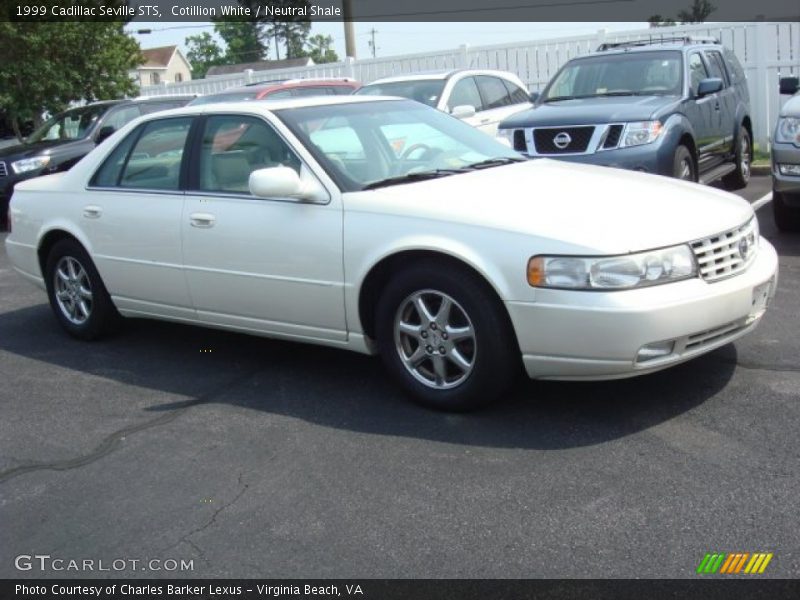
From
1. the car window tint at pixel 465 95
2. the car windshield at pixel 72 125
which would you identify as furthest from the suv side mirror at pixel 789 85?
the car windshield at pixel 72 125

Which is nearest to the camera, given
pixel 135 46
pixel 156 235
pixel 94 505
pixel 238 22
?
pixel 94 505

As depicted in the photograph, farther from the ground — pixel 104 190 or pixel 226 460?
pixel 104 190

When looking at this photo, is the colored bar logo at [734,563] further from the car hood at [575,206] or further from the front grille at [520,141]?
the front grille at [520,141]

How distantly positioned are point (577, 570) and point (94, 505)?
2.02 m

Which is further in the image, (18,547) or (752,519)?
(18,547)

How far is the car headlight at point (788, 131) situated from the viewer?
25.4 feet

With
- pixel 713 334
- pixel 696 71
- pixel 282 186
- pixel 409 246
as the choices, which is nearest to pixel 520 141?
pixel 696 71

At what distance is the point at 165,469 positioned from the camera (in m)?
4.23

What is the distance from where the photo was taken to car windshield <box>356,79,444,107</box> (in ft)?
36.6

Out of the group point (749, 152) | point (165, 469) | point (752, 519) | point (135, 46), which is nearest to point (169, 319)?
point (165, 469)

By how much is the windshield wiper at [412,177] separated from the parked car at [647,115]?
11.9 feet

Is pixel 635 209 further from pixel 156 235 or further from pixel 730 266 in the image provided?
pixel 156 235

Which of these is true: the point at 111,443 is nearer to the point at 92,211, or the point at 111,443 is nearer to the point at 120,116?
the point at 92,211

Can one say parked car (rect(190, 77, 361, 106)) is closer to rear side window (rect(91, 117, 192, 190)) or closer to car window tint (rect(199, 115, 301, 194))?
rear side window (rect(91, 117, 192, 190))
